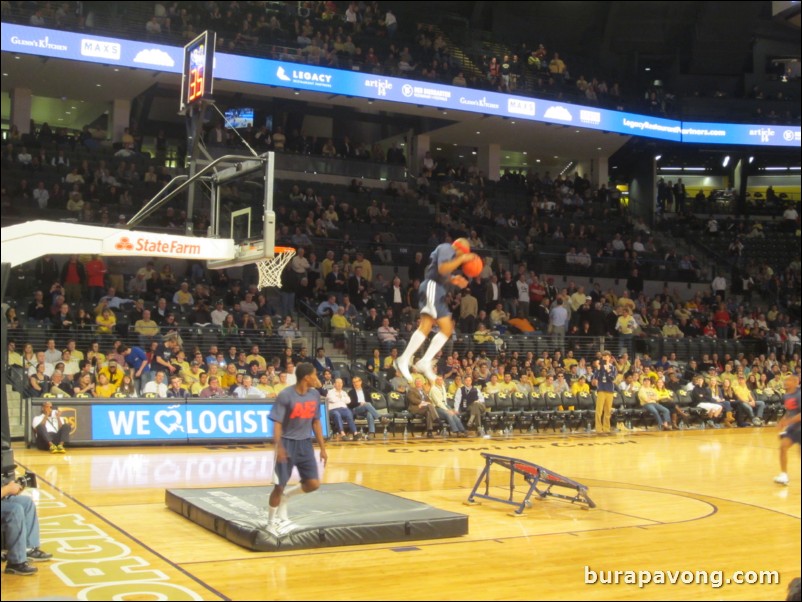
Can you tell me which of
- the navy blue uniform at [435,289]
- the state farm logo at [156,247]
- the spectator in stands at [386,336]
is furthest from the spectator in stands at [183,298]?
the navy blue uniform at [435,289]

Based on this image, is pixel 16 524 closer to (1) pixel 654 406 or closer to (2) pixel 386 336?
(2) pixel 386 336

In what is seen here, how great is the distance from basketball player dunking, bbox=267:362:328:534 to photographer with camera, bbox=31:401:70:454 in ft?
26.5

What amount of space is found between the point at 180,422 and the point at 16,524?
9.60 meters

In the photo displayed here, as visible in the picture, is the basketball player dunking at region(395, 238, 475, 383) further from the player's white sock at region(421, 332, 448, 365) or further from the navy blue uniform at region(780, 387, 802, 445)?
the navy blue uniform at region(780, 387, 802, 445)

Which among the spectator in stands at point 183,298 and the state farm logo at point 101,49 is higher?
the state farm logo at point 101,49

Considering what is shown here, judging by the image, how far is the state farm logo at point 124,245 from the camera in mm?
9617

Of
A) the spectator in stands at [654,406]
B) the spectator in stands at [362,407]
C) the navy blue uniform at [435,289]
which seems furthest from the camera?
the spectator in stands at [654,406]

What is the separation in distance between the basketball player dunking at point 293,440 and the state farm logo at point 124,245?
2211 millimetres

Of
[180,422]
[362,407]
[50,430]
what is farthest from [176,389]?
[362,407]

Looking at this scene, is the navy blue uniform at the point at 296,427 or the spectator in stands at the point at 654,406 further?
the spectator in stands at the point at 654,406

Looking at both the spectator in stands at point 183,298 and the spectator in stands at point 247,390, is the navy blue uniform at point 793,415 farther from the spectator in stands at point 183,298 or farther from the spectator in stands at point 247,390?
the spectator in stands at point 183,298

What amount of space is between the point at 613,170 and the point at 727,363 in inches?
734

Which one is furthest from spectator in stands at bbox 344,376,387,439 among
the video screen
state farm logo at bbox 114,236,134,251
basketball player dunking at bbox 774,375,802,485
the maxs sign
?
the video screen

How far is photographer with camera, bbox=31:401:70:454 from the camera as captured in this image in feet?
53.1
